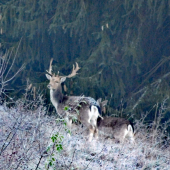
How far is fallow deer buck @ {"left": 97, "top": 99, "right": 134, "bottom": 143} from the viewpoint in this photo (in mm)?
8633

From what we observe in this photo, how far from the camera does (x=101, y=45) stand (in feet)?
41.7

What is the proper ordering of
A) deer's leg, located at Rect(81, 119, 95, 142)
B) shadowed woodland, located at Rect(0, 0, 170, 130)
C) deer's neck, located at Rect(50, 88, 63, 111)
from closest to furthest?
deer's leg, located at Rect(81, 119, 95, 142) < deer's neck, located at Rect(50, 88, 63, 111) < shadowed woodland, located at Rect(0, 0, 170, 130)

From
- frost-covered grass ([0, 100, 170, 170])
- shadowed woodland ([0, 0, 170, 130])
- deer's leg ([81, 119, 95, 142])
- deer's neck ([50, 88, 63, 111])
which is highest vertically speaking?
shadowed woodland ([0, 0, 170, 130])

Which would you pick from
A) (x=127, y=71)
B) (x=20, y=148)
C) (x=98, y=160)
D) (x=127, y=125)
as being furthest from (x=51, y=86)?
(x=20, y=148)

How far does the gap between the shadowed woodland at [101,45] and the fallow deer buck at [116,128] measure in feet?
8.58

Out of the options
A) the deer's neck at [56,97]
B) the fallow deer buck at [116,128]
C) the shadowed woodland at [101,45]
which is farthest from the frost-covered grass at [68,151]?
the shadowed woodland at [101,45]

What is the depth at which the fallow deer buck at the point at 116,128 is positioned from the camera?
8633 millimetres

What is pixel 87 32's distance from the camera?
13.9 m

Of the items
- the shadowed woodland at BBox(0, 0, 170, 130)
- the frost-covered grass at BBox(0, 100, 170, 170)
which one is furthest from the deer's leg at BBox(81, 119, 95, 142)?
the shadowed woodland at BBox(0, 0, 170, 130)

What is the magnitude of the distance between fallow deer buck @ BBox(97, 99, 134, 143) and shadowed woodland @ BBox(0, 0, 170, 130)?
2.61m

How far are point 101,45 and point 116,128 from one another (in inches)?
177

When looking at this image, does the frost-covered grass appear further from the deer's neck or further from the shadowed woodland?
the shadowed woodland

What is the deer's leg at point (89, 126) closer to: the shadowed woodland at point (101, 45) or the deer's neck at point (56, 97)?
the deer's neck at point (56, 97)

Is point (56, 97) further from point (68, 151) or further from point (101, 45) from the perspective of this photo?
point (68, 151)
